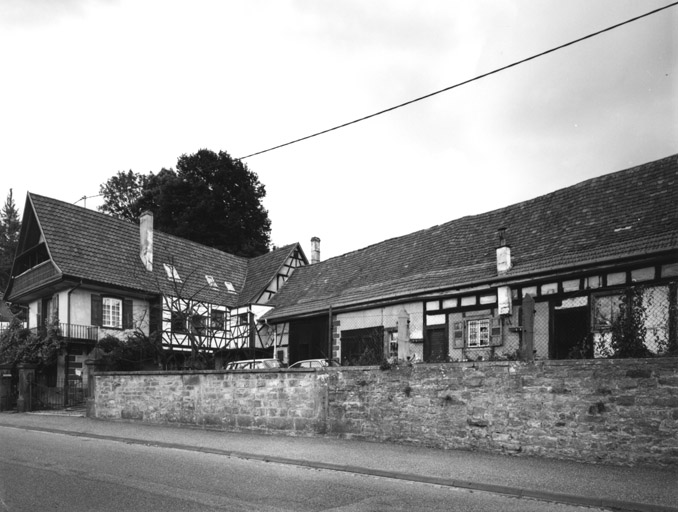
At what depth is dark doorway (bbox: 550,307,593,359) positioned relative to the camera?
16922 mm

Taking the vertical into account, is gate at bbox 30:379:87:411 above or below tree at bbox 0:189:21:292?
below

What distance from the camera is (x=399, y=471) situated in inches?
388

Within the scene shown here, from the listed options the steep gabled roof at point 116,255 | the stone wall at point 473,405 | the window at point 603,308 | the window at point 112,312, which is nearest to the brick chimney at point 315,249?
the steep gabled roof at point 116,255

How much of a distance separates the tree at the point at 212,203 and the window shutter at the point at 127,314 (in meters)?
15.5

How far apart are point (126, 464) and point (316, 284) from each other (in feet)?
61.7

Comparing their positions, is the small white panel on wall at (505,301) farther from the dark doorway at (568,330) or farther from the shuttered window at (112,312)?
the shuttered window at (112,312)

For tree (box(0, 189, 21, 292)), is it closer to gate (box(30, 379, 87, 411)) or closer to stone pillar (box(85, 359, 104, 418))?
gate (box(30, 379, 87, 411))

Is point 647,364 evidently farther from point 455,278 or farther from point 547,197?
point 547,197

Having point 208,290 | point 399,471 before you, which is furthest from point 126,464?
point 208,290

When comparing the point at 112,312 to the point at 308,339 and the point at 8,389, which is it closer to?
the point at 8,389

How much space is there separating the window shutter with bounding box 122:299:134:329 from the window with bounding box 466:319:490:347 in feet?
60.7

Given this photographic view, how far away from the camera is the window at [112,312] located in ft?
101

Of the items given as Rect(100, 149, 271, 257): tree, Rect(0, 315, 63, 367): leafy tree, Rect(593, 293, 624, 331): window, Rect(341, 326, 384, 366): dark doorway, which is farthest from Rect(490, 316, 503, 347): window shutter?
Rect(100, 149, 271, 257): tree

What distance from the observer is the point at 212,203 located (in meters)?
47.1
